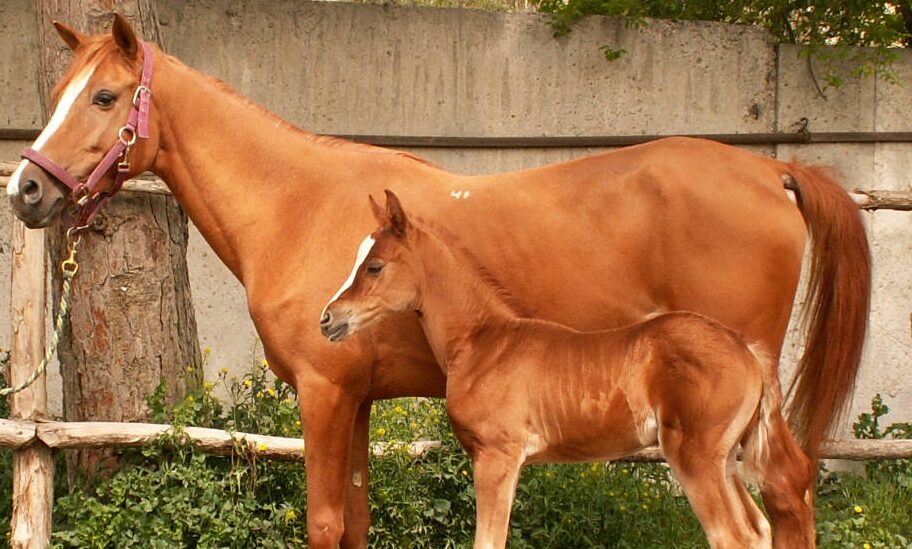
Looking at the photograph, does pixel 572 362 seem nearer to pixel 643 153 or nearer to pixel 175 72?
pixel 643 153

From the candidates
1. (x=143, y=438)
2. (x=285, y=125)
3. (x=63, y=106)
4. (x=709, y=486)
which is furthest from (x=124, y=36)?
(x=709, y=486)

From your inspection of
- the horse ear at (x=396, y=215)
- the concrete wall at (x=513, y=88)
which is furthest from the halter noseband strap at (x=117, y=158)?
the concrete wall at (x=513, y=88)

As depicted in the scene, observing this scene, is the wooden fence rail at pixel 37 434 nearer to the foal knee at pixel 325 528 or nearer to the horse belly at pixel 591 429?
the foal knee at pixel 325 528

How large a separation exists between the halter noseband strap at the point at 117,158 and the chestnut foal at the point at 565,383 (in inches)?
38.9

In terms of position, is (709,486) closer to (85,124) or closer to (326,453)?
(326,453)

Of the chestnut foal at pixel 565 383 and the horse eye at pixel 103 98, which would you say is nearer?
the chestnut foal at pixel 565 383

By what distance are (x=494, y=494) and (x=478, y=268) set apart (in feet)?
2.84

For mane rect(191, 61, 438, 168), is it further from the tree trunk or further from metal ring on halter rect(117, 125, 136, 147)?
the tree trunk

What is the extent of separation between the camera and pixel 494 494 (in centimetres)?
389

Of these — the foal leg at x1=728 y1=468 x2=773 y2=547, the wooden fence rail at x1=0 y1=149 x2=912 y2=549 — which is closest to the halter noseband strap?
the wooden fence rail at x1=0 y1=149 x2=912 y2=549

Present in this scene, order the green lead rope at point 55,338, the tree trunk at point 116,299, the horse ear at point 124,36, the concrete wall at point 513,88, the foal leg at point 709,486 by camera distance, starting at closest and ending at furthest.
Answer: the foal leg at point 709,486 < the horse ear at point 124,36 < the green lead rope at point 55,338 < the tree trunk at point 116,299 < the concrete wall at point 513,88

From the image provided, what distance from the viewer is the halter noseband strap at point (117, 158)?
4.17 meters

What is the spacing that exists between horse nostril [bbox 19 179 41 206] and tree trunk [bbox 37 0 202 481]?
1169mm

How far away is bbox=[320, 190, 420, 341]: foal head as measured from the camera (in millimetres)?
3982
